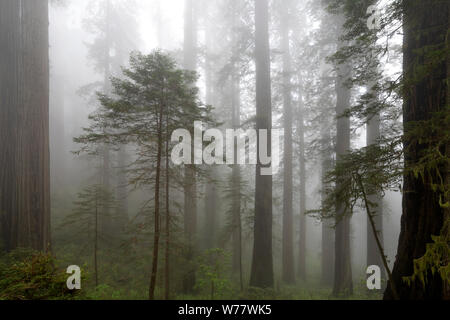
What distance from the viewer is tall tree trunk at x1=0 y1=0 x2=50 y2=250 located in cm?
504

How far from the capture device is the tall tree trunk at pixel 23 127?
504 centimetres

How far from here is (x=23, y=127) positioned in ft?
16.8

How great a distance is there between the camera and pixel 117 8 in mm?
15906

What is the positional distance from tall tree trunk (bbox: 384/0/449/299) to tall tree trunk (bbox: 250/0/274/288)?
4238 millimetres

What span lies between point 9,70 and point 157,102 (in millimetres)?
3954

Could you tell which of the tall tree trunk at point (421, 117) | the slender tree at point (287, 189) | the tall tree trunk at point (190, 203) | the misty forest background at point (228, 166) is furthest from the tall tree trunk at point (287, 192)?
the tall tree trunk at point (421, 117)

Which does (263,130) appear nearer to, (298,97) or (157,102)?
(157,102)

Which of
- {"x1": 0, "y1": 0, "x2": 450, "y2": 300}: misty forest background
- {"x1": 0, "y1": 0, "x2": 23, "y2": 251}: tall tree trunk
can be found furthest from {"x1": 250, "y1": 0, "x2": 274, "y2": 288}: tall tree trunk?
{"x1": 0, "y1": 0, "x2": 23, "y2": 251}: tall tree trunk

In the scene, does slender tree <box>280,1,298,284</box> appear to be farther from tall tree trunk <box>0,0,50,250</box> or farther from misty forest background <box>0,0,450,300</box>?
tall tree trunk <box>0,0,50,250</box>

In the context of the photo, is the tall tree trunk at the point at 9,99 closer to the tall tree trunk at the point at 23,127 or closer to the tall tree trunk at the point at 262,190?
the tall tree trunk at the point at 23,127

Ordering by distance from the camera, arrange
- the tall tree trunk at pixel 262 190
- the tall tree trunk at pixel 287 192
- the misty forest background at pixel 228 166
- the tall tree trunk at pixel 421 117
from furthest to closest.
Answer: the tall tree trunk at pixel 287 192 < the tall tree trunk at pixel 262 190 < the tall tree trunk at pixel 421 117 < the misty forest background at pixel 228 166

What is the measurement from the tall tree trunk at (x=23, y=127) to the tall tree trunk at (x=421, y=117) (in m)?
7.95

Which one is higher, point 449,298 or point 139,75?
point 139,75

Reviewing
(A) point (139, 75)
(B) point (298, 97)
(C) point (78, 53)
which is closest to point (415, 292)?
(A) point (139, 75)
